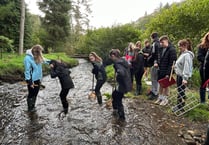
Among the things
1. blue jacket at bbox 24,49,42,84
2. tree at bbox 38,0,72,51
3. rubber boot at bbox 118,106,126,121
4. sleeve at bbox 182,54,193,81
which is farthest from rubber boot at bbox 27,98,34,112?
tree at bbox 38,0,72,51

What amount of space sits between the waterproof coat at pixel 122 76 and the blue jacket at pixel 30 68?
7.69ft

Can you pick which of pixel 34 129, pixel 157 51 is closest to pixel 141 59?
pixel 157 51

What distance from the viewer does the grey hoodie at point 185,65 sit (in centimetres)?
643

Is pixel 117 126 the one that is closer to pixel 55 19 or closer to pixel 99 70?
pixel 99 70

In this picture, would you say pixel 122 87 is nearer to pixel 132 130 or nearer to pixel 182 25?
pixel 132 130

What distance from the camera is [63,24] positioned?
31922mm

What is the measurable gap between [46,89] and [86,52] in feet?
72.0

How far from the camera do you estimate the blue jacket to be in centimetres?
640

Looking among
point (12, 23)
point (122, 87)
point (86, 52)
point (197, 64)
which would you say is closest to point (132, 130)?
point (122, 87)

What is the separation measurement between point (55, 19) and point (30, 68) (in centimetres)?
2636

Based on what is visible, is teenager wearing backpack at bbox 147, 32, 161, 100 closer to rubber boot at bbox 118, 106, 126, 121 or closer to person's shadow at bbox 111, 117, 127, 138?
rubber boot at bbox 118, 106, 126, 121

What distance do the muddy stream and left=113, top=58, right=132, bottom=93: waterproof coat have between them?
932 mm

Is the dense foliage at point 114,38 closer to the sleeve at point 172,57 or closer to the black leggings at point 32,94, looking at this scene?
the sleeve at point 172,57

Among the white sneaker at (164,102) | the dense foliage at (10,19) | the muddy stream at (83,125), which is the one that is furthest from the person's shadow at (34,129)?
the dense foliage at (10,19)
